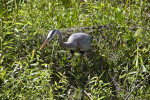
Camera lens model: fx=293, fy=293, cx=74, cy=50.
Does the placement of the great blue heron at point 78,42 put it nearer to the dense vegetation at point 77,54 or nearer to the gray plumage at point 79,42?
the gray plumage at point 79,42

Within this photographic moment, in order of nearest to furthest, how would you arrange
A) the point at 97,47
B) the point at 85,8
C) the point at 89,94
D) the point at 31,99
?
the point at 31,99, the point at 89,94, the point at 97,47, the point at 85,8

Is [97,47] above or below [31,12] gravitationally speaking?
below

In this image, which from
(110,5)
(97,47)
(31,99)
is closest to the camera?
(31,99)

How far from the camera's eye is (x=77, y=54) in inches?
209

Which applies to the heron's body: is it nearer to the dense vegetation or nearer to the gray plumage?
the gray plumage

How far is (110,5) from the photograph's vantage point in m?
5.81

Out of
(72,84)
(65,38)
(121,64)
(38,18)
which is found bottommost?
(72,84)

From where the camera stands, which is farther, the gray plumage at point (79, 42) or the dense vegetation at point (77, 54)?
the gray plumage at point (79, 42)

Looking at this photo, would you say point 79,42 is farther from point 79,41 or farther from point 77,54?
point 77,54

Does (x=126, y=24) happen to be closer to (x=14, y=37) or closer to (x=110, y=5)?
(x=110, y=5)

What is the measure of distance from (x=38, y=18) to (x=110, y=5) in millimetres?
1452

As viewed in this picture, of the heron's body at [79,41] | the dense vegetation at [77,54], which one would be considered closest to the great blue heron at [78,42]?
the heron's body at [79,41]

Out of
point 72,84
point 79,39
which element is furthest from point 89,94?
point 79,39

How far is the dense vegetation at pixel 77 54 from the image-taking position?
14.0 feet
